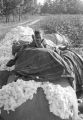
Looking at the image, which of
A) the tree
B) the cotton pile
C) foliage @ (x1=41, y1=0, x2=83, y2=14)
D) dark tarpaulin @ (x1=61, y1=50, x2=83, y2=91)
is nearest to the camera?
the cotton pile

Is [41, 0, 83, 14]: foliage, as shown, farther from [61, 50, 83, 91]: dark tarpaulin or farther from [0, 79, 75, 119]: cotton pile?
[0, 79, 75, 119]: cotton pile

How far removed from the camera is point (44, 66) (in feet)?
10.7

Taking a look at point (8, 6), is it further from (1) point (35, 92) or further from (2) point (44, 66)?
(1) point (35, 92)

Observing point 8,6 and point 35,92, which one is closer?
point 35,92

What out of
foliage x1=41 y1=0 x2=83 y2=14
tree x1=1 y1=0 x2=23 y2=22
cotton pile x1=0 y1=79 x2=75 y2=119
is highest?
cotton pile x1=0 y1=79 x2=75 y2=119

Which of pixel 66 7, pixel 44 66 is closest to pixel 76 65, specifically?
pixel 44 66

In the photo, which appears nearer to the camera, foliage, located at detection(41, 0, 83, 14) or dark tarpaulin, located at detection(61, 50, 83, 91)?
dark tarpaulin, located at detection(61, 50, 83, 91)

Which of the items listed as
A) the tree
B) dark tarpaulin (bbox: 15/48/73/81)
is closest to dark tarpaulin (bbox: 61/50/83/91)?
dark tarpaulin (bbox: 15/48/73/81)

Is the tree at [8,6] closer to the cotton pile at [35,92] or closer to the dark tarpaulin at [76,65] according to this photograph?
the dark tarpaulin at [76,65]

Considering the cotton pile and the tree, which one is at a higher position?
the cotton pile

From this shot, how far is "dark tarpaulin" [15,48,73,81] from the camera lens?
10.6 ft

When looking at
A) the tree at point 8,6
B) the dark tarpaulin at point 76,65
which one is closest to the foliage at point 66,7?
the tree at point 8,6

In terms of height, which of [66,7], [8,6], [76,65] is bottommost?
[66,7]

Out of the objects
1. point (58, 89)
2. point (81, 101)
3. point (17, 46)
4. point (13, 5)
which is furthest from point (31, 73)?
point (13, 5)
